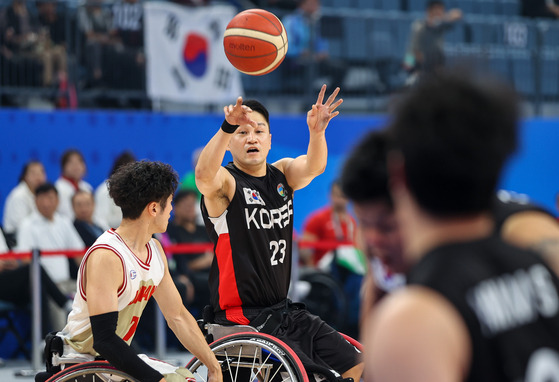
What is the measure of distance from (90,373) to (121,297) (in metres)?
0.39

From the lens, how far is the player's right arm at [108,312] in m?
4.18

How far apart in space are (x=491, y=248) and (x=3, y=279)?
714cm

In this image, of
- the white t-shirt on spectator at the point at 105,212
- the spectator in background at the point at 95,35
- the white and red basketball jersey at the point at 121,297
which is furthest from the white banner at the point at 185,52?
the white and red basketball jersey at the point at 121,297

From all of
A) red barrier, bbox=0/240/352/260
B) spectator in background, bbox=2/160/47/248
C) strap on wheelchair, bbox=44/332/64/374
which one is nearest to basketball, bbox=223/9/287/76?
strap on wheelchair, bbox=44/332/64/374

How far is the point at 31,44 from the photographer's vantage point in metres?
10.8

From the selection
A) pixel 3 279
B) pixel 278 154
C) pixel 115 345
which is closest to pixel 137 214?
pixel 115 345

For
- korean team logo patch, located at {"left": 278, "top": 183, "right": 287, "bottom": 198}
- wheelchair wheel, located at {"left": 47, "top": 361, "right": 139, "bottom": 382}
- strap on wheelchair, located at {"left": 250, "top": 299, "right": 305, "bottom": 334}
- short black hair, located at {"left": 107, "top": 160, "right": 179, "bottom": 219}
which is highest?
short black hair, located at {"left": 107, "top": 160, "right": 179, "bottom": 219}

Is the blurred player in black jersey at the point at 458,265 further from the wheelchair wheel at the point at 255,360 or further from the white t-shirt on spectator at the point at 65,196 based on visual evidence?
the white t-shirt on spectator at the point at 65,196

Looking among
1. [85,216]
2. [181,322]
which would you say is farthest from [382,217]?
[85,216]

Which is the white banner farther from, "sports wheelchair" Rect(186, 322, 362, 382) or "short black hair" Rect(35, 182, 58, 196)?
"sports wheelchair" Rect(186, 322, 362, 382)

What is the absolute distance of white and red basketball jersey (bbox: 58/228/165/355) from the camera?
444 cm

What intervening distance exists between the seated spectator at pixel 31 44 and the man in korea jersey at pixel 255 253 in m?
6.09

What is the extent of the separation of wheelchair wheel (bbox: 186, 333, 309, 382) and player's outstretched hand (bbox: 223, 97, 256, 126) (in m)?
1.17

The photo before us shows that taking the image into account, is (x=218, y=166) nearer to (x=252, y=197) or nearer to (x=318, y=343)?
(x=252, y=197)
